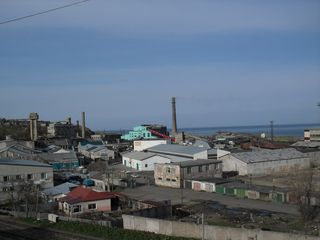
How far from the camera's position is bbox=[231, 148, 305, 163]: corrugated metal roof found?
3828cm

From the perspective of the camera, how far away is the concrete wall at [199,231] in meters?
14.5

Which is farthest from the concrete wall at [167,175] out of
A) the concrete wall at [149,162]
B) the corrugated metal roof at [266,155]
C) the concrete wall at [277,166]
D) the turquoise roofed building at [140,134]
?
the turquoise roofed building at [140,134]

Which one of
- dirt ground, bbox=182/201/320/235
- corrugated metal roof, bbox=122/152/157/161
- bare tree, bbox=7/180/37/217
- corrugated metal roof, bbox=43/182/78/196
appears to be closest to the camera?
dirt ground, bbox=182/201/320/235

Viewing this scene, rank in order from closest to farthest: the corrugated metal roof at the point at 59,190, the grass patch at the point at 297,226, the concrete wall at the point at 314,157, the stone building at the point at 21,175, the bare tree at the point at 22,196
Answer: the grass patch at the point at 297,226 → the bare tree at the point at 22,196 → the corrugated metal roof at the point at 59,190 → the stone building at the point at 21,175 → the concrete wall at the point at 314,157

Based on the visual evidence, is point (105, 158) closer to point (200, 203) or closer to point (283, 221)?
point (200, 203)

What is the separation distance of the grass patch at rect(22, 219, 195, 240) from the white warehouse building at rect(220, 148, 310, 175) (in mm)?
22611

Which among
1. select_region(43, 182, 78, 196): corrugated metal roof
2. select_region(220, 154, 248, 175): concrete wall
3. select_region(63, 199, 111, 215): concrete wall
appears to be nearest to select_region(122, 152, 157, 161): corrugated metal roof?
select_region(220, 154, 248, 175): concrete wall

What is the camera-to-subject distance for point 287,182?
108 feet

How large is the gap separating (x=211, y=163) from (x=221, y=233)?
23.2m

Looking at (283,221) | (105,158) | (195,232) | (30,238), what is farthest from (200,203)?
(105,158)

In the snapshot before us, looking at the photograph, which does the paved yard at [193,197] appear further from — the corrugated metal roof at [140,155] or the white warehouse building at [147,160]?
the corrugated metal roof at [140,155]

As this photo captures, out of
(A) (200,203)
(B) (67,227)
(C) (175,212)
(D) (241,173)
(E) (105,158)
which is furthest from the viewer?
(E) (105,158)

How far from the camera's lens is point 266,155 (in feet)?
130

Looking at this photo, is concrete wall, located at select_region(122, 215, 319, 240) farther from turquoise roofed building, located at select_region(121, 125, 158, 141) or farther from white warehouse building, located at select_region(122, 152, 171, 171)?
turquoise roofed building, located at select_region(121, 125, 158, 141)
